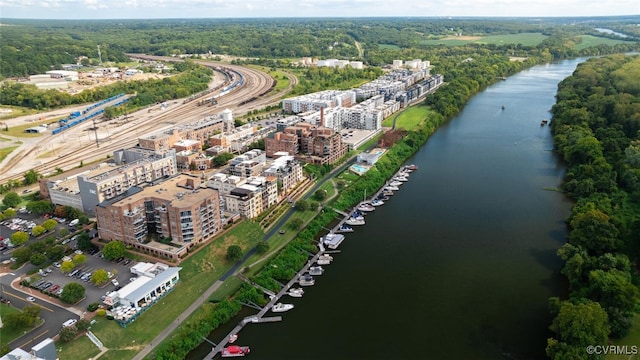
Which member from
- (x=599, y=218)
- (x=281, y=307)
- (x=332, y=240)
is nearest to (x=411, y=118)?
(x=332, y=240)

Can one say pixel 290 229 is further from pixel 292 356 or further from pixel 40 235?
pixel 40 235

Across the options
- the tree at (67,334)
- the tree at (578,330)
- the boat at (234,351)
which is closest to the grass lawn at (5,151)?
the tree at (67,334)

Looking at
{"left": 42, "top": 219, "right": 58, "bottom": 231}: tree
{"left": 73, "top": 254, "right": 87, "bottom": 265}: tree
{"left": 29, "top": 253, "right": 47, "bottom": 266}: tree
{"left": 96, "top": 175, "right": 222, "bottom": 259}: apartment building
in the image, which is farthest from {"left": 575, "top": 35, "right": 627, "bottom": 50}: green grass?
{"left": 29, "top": 253, "right": 47, "bottom": 266}: tree

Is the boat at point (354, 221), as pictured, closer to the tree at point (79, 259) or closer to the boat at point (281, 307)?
the boat at point (281, 307)

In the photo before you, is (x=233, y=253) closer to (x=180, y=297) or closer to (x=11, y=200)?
(x=180, y=297)

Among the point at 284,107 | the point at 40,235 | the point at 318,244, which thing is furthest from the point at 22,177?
the point at 284,107
